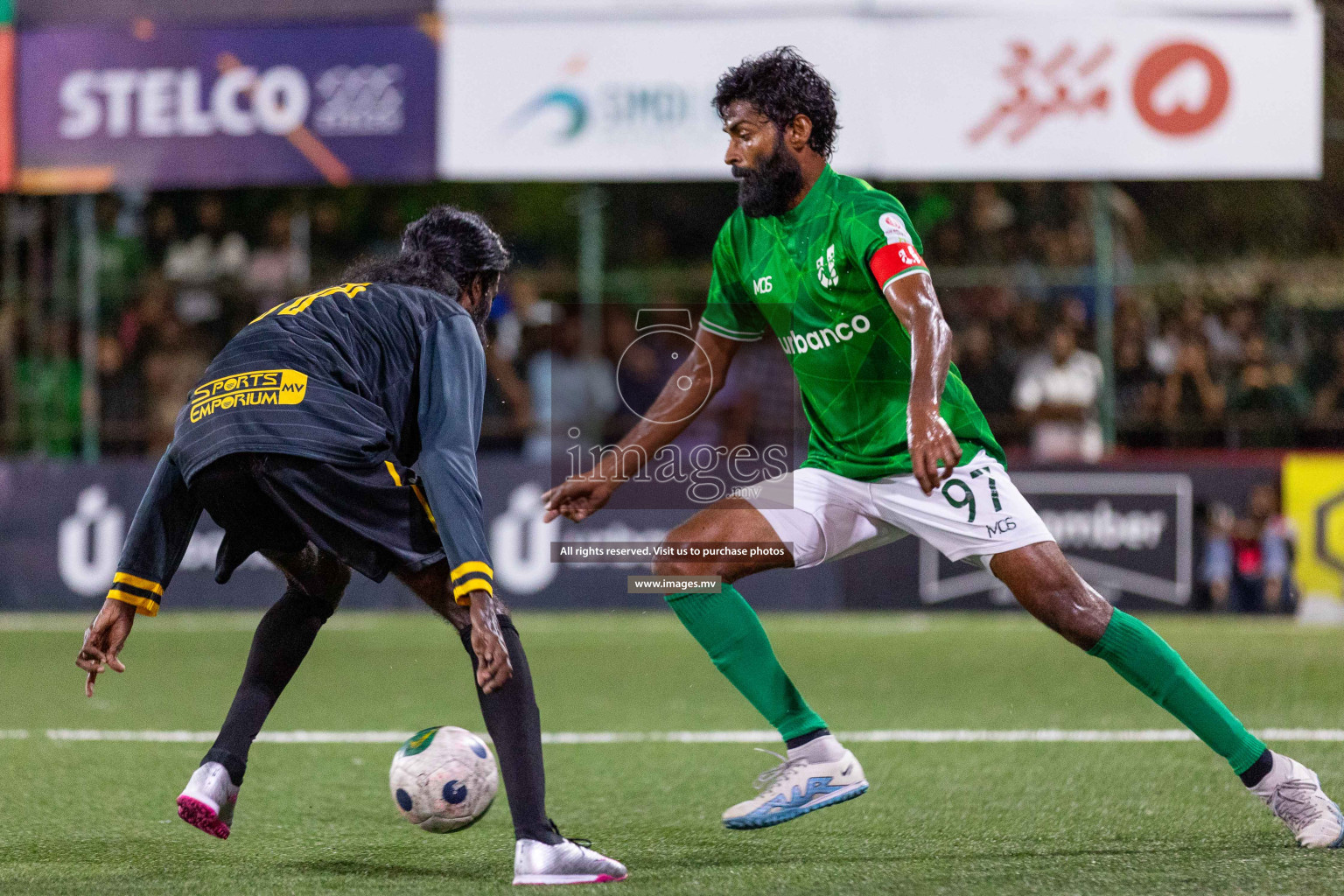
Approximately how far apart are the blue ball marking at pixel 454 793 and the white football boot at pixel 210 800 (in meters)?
0.56

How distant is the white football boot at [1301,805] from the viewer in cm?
446

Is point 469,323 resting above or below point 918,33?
below

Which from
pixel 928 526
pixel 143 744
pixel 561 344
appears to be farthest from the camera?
pixel 561 344

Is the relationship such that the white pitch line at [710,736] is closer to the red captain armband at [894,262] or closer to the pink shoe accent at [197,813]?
the pink shoe accent at [197,813]

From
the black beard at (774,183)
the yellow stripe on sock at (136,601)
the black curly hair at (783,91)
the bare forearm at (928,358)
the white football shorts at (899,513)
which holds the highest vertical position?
the black curly hair at (783,91)

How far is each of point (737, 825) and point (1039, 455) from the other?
26.8 feet

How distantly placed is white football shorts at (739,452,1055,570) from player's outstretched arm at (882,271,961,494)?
22cm

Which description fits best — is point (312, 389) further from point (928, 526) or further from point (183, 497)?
point (928, 526)

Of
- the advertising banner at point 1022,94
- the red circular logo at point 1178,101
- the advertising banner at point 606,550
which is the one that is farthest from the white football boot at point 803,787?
the red circular logo at point 1178,101

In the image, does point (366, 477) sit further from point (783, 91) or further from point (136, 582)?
point (783, 91)

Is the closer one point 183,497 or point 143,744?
point 183,497

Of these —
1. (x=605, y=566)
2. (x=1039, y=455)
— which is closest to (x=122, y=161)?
(x=605, y=566)

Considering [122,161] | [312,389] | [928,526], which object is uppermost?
[122,161]

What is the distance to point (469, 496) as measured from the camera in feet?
13.2
